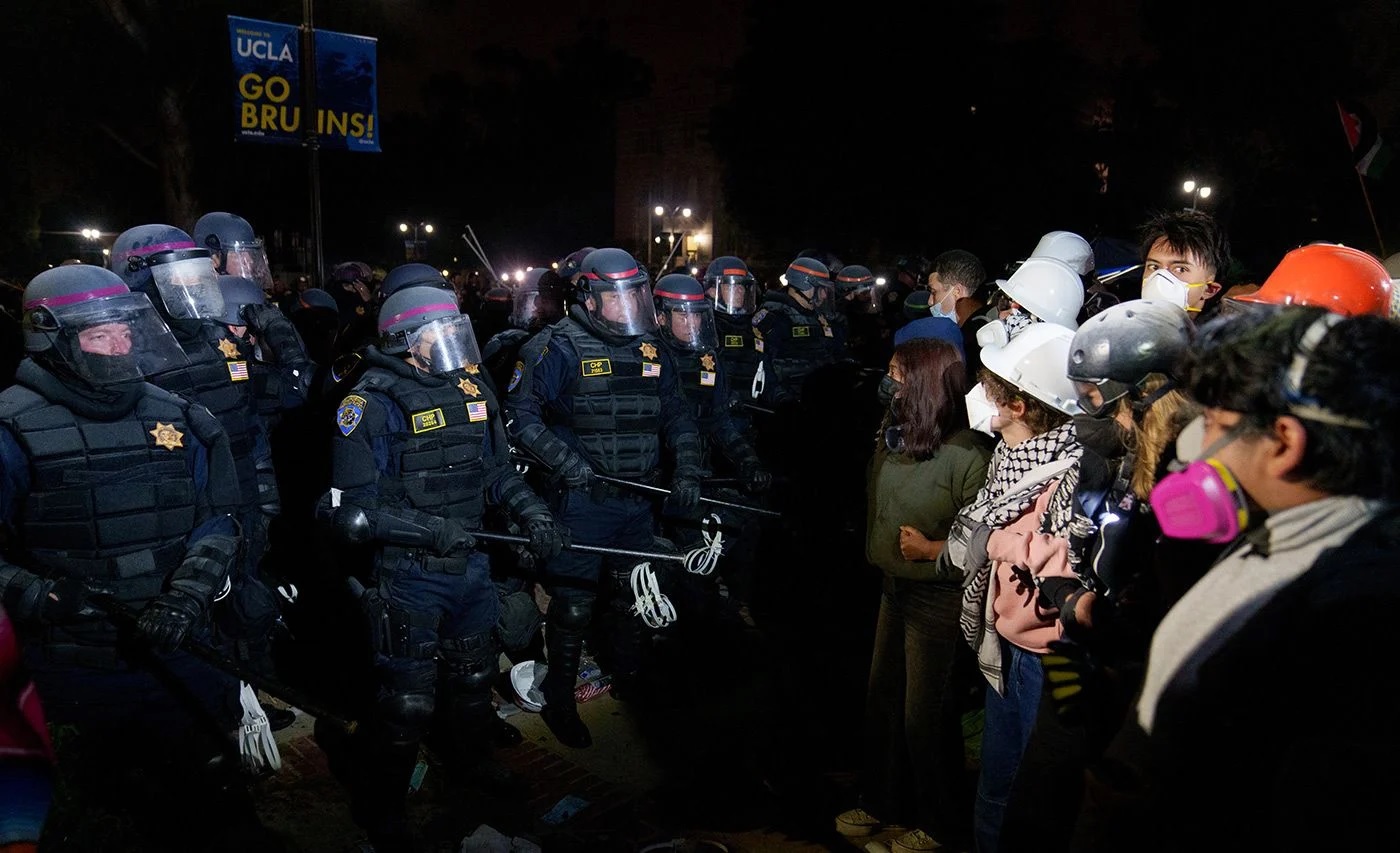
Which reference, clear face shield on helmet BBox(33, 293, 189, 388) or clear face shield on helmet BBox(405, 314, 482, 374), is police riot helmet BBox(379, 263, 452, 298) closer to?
clear face shield on helmet BBox(405, 314, 482, 374)

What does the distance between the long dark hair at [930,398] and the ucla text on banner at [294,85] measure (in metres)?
12.1

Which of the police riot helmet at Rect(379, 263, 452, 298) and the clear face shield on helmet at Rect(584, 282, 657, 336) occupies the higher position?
the police riot helmet at Rect(379, 263, 452, 298)

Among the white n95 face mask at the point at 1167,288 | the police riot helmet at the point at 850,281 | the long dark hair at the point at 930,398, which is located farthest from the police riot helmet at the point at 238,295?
the police riot helmet at the point at 850,281

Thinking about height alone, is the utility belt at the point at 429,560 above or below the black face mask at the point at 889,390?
below

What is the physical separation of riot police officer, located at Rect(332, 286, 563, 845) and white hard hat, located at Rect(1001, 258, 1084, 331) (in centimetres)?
302

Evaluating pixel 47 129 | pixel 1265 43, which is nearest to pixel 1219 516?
pixel 47 129

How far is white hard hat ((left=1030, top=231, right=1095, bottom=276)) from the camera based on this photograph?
21.6 feet

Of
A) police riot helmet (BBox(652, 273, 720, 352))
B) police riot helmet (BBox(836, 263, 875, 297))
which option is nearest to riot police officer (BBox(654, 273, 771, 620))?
police riot helmet (BBox(652, 273, 720, 352))

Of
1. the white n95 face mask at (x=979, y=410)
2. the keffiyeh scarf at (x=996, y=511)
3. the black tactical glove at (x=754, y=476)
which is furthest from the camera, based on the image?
the black tactical glove at (x=754, y=476)

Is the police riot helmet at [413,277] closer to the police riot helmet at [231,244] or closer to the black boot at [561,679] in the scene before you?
the police riot helmet at [231,244]

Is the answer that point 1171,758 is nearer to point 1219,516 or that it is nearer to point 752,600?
point 1219,516

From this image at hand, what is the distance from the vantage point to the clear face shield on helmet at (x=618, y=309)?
619cm

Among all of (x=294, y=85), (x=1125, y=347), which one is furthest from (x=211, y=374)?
(x=294, y=85)

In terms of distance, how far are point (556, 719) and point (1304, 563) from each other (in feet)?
14.9
